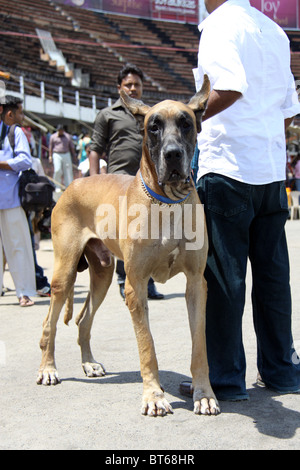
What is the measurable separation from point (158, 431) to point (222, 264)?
94 centimetres

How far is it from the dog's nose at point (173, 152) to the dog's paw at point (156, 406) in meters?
1.16

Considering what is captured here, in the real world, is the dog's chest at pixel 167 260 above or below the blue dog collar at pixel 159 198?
below

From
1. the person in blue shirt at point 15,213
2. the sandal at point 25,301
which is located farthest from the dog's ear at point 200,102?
the sandal at point 25,301

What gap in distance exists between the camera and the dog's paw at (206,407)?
120 inches

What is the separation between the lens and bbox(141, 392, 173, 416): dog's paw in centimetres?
305

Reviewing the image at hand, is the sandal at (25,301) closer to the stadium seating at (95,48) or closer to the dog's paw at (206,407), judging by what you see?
the dog's paw at (206,407)

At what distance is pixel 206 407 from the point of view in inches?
121

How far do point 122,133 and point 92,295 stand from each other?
232cm

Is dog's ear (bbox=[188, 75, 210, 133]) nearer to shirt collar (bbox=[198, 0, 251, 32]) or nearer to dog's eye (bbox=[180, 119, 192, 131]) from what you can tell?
dog's eye (bbox=[180, 119, 192, 131])

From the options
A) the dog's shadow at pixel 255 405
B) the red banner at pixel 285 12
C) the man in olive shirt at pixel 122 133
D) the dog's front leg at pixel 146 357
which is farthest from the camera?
the red banner at pixel 285 12

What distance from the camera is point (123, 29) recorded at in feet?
131

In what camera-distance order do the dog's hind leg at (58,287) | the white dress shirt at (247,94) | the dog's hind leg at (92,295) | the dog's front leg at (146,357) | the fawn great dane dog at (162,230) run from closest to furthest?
the fawn great dane dog at (162,230) < the dog's front leg at (146,357) < the white dress shirt at (247,94) < the dog's hind leg at (58,287) < the dog's hind leg at (92,295)

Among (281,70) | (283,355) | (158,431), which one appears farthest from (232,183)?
(158,431)

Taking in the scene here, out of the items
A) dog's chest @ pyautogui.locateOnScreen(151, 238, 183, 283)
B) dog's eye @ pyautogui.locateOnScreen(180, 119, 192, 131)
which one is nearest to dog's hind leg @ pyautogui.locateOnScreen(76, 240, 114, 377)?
dog's chest @ pyautogui.locateOnScreen(151, 238, 183, 283)
